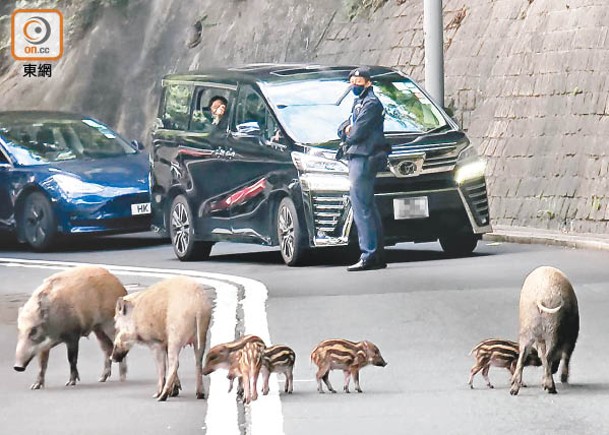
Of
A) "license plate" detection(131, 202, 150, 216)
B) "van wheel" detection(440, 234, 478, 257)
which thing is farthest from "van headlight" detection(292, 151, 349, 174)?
"license plate" detection(131, 202, 150, 216)

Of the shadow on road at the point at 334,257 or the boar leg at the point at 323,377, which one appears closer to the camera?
the boar leg at the point at 323,377

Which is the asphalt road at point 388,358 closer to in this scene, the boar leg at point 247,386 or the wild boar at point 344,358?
the wild boar at point 344,358

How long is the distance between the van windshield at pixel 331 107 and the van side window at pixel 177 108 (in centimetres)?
151

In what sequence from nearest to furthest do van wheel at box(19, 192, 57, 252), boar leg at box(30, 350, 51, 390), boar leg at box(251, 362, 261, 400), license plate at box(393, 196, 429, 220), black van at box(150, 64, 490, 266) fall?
1. boar leg at box(251, 362, 261, 400)
2. boar leg at box(30, 350, 51, 390)
3. black van at box(150, 64, 490, 266)
4. license plate at box(393, 196, 429, 220)
5. van wheel at box(19, 192, 57, 252)

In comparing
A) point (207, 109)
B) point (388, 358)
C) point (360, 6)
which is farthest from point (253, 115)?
point (360, 6)

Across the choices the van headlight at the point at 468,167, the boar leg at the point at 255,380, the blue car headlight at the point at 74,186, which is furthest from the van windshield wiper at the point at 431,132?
the boar leg at the point at 255,380

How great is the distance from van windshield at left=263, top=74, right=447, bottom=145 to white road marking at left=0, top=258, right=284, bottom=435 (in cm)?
189

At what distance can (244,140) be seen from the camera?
21016 millimetres

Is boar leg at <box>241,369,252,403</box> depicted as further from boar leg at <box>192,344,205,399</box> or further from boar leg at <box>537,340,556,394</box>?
boar leg at <box>537,340,556,394</box>

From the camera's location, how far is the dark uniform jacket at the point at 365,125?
63.6 ft

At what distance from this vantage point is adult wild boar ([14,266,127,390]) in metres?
11.5

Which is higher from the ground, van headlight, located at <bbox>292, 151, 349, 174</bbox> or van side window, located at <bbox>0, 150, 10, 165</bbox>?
van side window, located at <bbox>0, 150, 10, 165</bbox>

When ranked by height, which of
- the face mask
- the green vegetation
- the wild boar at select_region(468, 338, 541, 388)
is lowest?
the wild boar at select_region(468, 338, 541, 388)

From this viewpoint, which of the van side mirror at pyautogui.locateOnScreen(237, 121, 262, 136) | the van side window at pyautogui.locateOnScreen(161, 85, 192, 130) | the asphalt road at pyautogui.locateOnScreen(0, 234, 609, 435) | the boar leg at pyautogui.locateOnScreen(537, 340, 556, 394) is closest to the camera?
the asphalt road at pyautogui.locateOnScreen(0, 234, 609, 435)
